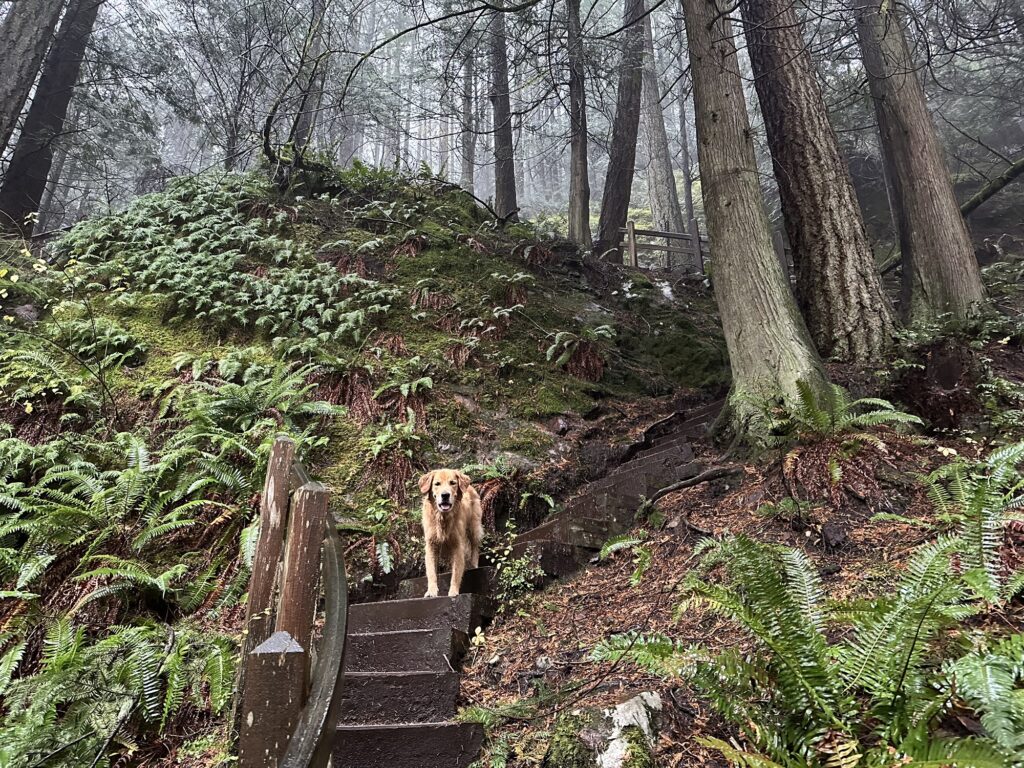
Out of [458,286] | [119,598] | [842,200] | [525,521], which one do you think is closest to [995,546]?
[525,521]

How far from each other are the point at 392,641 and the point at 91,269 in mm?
8689

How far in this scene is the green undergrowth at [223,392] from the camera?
4.46m

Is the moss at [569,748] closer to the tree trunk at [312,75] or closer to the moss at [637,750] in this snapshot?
the moss at [637,750]

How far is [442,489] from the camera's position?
500 cm

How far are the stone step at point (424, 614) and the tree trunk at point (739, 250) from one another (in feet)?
9.72

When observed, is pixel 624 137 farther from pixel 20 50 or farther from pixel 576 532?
pixel 20 50

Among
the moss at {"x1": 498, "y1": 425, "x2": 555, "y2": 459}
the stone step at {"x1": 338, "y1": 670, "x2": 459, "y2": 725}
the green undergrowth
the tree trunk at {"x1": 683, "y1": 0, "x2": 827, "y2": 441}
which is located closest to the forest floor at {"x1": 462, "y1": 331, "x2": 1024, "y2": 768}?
the stone step at {"x1": 338, "y1": 670, "x2": 459, "y2": 725}

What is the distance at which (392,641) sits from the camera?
4434 millimetres

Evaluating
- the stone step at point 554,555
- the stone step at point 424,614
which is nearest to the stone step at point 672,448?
the stone step at point 554,555

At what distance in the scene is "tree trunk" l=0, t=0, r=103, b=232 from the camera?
39.1 feet

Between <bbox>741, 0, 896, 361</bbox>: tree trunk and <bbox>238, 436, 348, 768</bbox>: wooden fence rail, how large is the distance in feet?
19.5

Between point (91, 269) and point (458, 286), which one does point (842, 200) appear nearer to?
point (458, 286)

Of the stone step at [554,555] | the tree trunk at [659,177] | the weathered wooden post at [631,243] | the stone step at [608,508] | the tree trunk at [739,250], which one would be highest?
the tree trunk at [659,177]

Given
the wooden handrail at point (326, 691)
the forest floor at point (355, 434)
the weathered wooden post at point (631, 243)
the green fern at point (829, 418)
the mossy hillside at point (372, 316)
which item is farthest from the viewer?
the weathered wooden post at point (631, 243)
